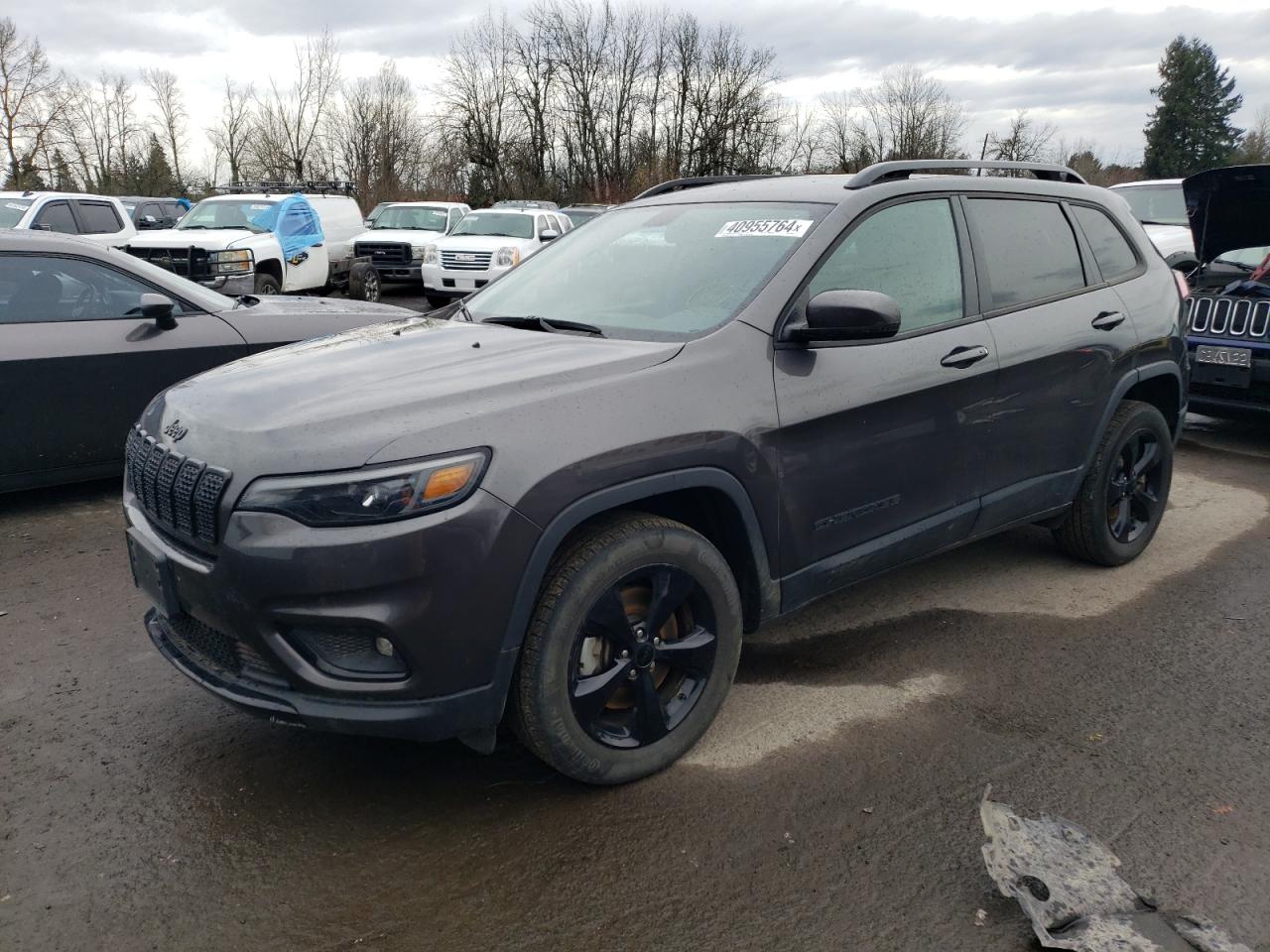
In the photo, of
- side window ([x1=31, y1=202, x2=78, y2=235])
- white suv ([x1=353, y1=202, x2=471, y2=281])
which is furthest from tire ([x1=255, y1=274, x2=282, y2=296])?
white suv ([x1=353, y1=202, x2=471, y2=281])

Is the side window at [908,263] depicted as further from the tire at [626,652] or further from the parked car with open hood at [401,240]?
the parked car with open hood at [401,240]

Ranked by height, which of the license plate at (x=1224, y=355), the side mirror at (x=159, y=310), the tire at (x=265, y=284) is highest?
the tire at (x=265, y=284)

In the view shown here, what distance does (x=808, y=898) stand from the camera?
252 centimetres

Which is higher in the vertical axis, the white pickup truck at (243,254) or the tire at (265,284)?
the white pickup truck at (243,254)

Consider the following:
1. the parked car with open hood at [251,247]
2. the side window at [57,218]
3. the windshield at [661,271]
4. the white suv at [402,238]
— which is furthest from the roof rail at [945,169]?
the white suv at [402,238]

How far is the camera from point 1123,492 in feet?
15.5

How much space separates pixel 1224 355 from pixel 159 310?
696cm

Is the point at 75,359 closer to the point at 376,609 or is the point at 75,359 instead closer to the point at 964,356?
the point at 376,609

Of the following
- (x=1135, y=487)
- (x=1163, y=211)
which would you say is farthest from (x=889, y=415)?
(x=1163, y=211)

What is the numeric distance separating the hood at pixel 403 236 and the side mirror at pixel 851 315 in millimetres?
16269

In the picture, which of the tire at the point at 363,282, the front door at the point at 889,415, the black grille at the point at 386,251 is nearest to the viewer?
the front door at the point at 889,415

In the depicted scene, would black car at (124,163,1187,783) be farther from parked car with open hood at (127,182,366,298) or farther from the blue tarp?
the blue tarp

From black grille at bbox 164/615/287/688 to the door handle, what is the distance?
8.13 feet

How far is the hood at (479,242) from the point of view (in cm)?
1625
